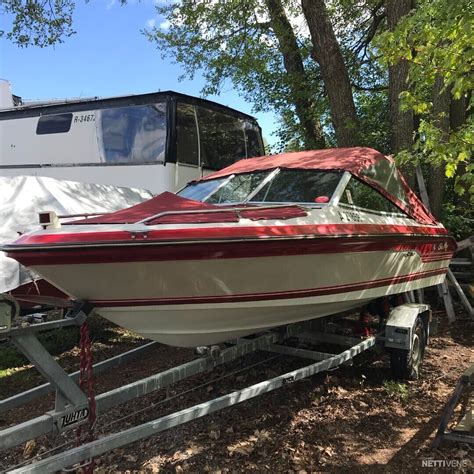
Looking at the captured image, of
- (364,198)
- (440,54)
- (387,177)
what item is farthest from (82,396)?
(440,54)

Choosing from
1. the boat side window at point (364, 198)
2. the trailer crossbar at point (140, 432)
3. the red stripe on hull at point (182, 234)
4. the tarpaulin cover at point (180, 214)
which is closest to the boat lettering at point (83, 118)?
the tarpaulin cover at point (180, 214)

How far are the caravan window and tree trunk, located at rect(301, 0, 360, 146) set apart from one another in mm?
3125

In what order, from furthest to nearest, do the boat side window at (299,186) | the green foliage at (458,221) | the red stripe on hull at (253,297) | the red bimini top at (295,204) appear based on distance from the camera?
the green foliage at (458,221) → the boat side window at (299,186) → the red bimini top at (295,204) → the red stripe on hull at (253,297)

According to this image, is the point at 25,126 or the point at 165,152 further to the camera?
A: the point at 25,126

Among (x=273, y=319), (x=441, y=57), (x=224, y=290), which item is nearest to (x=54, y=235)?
(x=224, y=290)

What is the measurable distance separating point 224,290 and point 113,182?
4.36 metres

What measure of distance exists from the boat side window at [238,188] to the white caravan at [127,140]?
208 cm

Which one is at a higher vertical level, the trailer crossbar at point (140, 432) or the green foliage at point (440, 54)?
the green foliage at point (440, 54)

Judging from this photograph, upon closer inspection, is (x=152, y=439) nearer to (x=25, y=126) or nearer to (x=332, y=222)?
(x=332, y=222)

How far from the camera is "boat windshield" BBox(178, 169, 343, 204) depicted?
438 centimetres

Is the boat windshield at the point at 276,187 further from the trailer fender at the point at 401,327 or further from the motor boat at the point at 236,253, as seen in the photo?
the trailer fender at the point at 401,327

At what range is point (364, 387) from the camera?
15.1 ft

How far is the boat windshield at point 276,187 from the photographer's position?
173 inches
